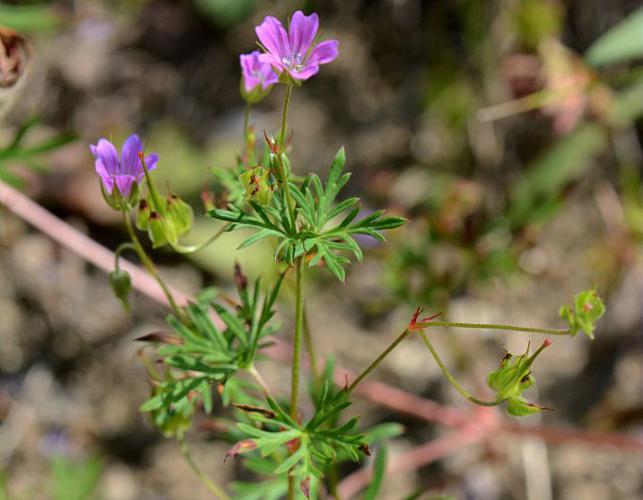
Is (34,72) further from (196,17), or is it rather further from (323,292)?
A: (323,292)

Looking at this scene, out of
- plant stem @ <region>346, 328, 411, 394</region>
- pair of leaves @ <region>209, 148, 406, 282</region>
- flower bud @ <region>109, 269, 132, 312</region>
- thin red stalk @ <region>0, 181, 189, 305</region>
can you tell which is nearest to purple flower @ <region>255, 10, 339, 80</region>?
pair of leaves @ <region>209, 148, 406, 282</region>

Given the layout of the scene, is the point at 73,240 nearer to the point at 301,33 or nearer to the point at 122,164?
the point at 122,164

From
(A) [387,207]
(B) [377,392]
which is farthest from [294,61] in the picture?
(A) [387,207]

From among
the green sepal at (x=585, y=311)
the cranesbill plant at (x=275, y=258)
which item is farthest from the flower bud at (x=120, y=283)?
the green sepal at (x=585, y=311)

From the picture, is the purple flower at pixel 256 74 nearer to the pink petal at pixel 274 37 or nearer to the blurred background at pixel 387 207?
the pink petal at pixel 274 37

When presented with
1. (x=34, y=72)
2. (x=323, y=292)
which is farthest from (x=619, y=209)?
(x=34, y=72)

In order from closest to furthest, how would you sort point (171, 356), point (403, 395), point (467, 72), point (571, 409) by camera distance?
point (171, 356) → point (403, 395) → point (571, 409) → point (467, 72)

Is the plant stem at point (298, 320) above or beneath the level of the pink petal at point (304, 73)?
beneath

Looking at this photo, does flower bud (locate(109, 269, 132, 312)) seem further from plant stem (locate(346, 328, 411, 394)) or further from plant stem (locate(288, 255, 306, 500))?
plant stem (locate(346, 328, 411, 394))
